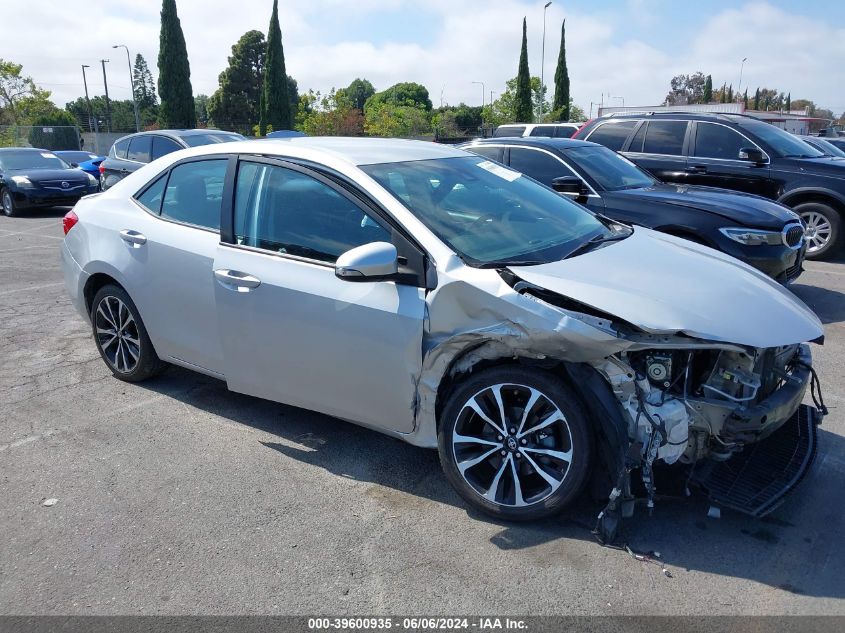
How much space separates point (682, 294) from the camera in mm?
3240

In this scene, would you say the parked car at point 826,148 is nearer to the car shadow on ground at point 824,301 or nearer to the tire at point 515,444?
the car shadow on ground at point 824,301

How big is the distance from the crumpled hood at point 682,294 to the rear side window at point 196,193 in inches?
80.3

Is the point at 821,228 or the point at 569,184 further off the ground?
the point at 569,184

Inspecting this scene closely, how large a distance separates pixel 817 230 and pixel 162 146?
1063 cm

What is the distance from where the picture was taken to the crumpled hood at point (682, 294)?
3031 millimetres

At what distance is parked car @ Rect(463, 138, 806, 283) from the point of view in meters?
6.59

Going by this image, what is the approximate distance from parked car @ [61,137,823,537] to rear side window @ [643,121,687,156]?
20.9 ft

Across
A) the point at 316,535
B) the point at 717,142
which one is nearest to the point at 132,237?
the point at 316,535

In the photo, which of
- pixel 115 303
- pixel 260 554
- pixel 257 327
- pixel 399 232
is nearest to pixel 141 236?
pixel 115 303

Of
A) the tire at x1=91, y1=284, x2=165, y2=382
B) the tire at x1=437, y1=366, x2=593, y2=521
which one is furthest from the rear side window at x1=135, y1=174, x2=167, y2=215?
the tire at x1=437, y1=366, x2=593, y2=521

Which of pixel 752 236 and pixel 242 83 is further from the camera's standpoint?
pixel 242 83

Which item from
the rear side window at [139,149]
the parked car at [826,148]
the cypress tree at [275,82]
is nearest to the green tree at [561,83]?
the cypress tree at [275,82]

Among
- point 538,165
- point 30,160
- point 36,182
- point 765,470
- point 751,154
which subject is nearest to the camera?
point 765,470

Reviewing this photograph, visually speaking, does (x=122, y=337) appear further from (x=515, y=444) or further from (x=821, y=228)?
(x=821, y=228)
